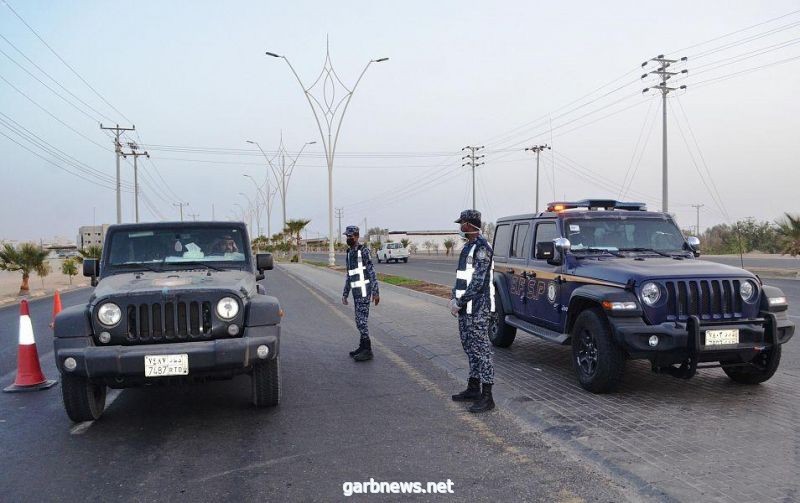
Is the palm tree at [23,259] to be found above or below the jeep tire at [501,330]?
above

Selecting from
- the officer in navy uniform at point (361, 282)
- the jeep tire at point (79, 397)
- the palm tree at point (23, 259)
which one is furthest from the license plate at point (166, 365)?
the palm tree at point (23, 259)

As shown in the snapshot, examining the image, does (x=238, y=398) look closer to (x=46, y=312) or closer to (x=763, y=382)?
(x=763, y=382)

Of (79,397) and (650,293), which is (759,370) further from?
(79,397)

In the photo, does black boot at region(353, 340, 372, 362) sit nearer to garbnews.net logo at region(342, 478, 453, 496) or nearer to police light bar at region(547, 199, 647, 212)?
police light bar at region(547, 199, 647, 212)

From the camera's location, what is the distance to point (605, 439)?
4691mm

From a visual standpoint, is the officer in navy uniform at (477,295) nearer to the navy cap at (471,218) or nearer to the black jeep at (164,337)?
the navy cap at (471,218)

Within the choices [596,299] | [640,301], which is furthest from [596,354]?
[640,301]

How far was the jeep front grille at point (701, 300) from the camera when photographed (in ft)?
18.6

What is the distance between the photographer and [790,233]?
24234mm

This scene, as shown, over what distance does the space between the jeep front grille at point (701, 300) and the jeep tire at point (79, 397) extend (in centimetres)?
537

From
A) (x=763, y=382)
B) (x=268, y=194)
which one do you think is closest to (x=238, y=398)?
(x=763, y=382)

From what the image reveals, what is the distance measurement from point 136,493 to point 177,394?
2736 mm

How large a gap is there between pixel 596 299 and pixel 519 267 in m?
2.26


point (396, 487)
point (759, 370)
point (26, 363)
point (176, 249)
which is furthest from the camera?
point (26, 363)
